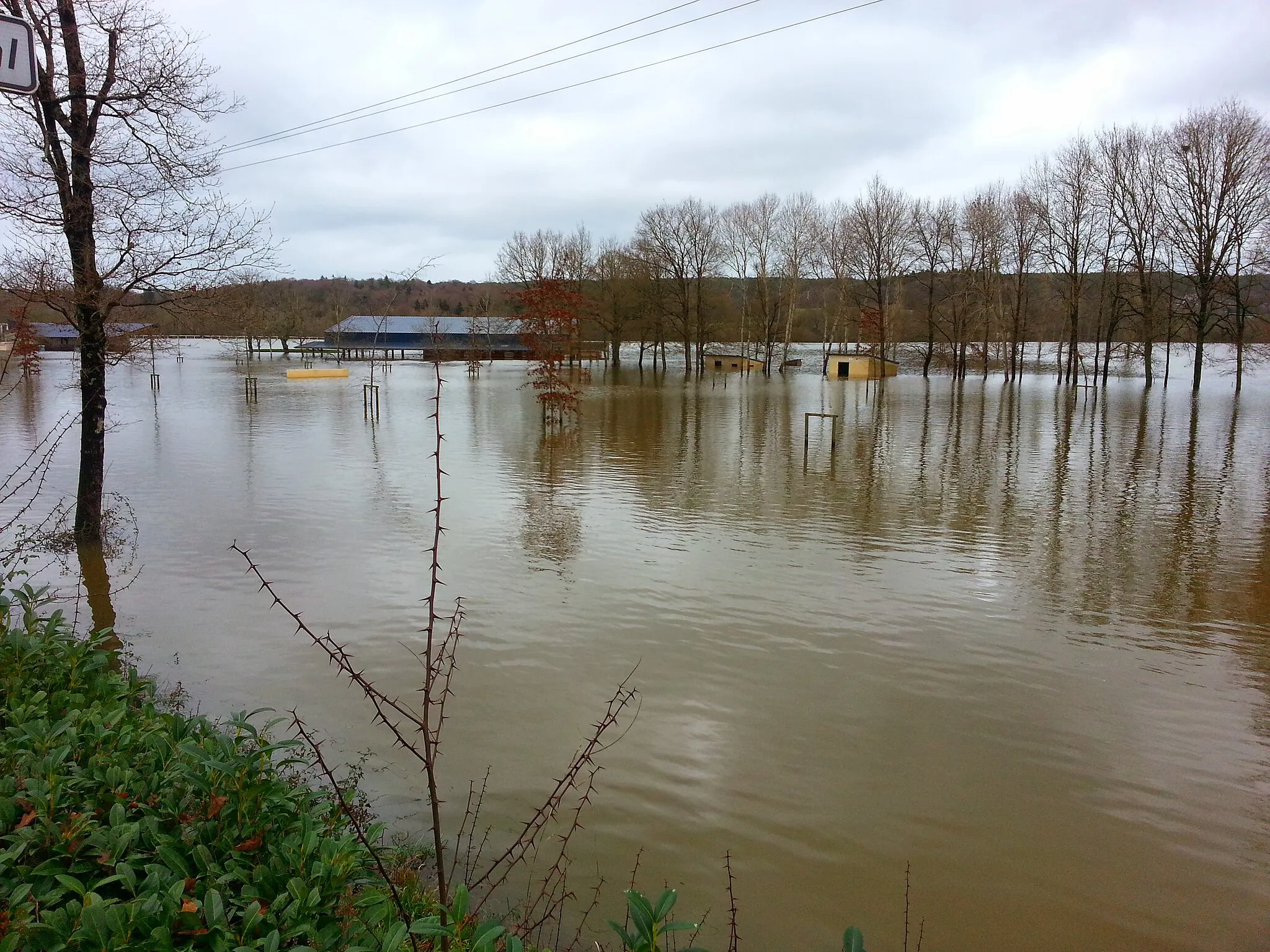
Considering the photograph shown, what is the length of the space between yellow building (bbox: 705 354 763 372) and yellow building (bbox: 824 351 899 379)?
20.1 feet

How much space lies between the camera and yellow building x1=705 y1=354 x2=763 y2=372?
61844mm

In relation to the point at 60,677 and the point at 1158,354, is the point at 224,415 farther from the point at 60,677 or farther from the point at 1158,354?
the point at 1158,354

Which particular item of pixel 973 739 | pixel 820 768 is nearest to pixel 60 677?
pixel 820 768

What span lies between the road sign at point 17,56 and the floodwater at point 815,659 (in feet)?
14.3

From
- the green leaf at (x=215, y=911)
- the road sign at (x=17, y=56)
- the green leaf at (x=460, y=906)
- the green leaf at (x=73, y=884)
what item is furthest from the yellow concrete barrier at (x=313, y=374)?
the green leaf at (x=460, y=906)

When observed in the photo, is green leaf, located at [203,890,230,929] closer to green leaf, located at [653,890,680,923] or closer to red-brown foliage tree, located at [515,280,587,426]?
green leaf, located at [653,890,680,923]

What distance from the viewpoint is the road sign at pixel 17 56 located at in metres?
3.49

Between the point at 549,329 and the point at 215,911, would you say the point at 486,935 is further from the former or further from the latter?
the point at 549,329

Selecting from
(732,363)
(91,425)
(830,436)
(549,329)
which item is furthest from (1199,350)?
(91,425)

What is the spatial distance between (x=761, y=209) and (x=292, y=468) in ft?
169

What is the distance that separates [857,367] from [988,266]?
1166 centimetres

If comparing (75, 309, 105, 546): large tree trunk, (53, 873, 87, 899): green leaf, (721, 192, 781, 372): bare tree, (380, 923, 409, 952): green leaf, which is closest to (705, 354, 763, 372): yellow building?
(721, 192, 781, 372): bare tree

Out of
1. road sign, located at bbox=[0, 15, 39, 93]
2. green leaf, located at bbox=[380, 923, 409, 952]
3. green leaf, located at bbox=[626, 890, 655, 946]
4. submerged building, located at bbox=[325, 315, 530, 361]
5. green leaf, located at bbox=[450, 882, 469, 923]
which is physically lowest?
green leaf, located at bbox=[450, 882, 469, 923]

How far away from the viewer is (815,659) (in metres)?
7.37
